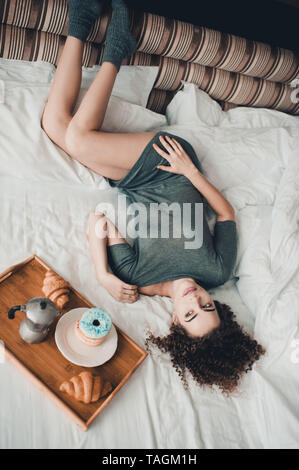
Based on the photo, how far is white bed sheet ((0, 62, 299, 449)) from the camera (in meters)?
0.82

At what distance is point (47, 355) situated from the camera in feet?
2.81

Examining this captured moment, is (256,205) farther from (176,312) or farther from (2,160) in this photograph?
(2,160)

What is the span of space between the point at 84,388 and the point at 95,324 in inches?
6.2

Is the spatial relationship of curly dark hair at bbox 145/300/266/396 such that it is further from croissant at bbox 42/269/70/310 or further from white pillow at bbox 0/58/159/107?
white pillow at bbox 0/58/159/107

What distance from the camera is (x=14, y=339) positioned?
2.81ft

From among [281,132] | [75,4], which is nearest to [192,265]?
[281,132]

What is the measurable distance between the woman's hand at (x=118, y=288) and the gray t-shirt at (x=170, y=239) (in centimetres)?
5

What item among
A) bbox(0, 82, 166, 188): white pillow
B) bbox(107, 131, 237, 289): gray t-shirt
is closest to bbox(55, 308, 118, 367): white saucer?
bbox(107, 131, 237, 289): gray t-shirt

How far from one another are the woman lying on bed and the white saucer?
0.17 m

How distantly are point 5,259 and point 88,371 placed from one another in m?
0.45

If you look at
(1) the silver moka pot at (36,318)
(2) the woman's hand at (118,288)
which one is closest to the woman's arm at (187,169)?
(2) the woman's hand at (118,288)

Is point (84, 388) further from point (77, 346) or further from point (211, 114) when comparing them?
point (211, 114)

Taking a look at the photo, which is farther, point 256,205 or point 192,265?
point 256,205

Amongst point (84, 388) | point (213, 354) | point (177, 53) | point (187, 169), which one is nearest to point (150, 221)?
point (187, 169)
